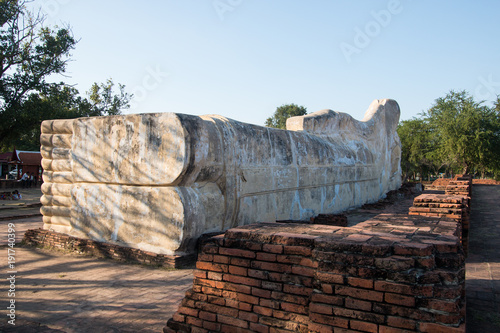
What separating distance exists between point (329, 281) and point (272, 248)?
50cm

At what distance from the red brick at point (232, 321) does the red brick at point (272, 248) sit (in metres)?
0.52

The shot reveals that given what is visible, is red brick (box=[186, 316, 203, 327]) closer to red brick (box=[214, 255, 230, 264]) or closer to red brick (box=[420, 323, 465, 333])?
red brick (box=[214, 255, 230, 264])

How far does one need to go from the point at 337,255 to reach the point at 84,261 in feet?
15.0

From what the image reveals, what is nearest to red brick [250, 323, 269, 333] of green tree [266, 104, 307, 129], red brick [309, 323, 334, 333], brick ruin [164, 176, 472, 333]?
brick ruin [164, 176, 472, 333]

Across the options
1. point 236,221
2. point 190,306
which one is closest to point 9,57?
point 236,221

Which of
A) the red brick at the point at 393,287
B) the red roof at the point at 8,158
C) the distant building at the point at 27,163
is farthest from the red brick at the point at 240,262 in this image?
the red roof at the point at 8,158

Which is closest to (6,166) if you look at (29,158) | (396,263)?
(29,158)

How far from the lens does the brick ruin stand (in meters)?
2.08

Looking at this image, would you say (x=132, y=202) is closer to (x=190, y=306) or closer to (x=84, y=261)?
(x=84, y=261)

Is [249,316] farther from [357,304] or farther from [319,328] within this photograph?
[357,304]

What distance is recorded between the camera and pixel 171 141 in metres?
5.24

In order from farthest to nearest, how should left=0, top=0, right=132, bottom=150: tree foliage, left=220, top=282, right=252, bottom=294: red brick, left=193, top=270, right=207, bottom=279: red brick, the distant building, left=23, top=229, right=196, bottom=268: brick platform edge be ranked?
the distant building < left=0, top=0, right=132, bottom=150: tree foliage < left=23, top=229, right=196, bottom=268: brick platform edge < left=193, top=270, right=207, bottom=279: red brick < left=220, top=282, right=252, bottom=294: red brick

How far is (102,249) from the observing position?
5812mm

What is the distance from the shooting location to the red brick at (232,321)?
8.67 ft
